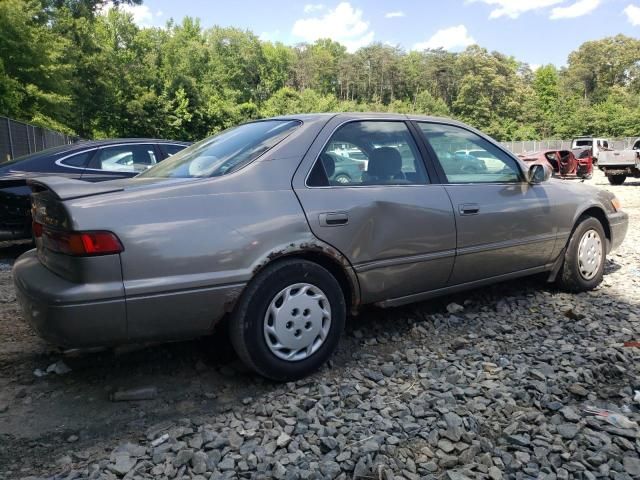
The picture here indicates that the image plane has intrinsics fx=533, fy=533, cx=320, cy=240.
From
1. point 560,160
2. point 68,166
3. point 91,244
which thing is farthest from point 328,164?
point 560,160

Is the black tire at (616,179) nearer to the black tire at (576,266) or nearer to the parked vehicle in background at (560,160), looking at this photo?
the parked vehicle in background at (560,160)

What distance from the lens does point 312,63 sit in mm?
109500

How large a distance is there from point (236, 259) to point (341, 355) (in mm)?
1159

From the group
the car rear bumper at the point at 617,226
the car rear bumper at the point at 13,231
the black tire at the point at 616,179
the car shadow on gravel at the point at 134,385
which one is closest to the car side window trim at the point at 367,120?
the car shadow on gravel at the point at 134,385

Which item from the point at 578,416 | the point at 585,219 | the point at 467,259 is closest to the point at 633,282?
the point at 585,219

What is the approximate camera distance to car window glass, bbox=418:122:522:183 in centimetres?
399

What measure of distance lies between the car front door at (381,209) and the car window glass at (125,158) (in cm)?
428

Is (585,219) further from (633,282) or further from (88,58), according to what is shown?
(88,58)

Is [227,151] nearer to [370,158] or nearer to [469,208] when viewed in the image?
[370,158]

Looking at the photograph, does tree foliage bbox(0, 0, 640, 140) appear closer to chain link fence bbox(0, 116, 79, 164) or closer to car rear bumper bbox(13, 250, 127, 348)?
chain link fence bbox(0, 116, 79, 164)

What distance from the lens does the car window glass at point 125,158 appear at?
696cm

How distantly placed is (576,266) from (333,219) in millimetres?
2767

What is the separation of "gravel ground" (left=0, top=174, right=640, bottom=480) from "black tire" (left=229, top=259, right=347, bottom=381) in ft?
0.39

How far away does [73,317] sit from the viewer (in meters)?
2.52
